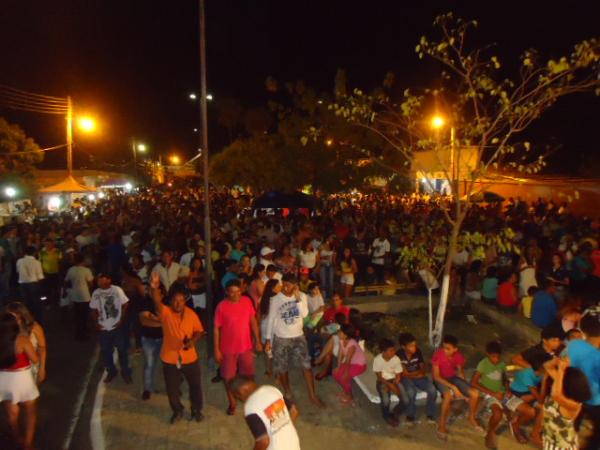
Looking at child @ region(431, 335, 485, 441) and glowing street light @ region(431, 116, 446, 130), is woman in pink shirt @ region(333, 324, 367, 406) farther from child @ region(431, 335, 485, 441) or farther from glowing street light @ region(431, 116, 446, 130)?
glowing street light @ region(431, 116, 446, 130)

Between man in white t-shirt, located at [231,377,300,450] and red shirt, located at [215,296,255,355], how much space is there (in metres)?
2.11

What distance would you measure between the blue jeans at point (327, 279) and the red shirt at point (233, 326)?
5012mm

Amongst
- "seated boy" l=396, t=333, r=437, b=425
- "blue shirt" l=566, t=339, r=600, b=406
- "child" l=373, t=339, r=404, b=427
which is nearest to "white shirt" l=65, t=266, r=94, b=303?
"child" l=373, t=339, r=404, b=427

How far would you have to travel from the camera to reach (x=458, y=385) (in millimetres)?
5500

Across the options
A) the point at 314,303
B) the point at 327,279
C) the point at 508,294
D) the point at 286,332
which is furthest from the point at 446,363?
the point at 327,279

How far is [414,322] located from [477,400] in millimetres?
3619

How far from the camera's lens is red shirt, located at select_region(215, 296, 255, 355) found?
18.9 ft

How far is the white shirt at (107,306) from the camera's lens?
6.51 metres

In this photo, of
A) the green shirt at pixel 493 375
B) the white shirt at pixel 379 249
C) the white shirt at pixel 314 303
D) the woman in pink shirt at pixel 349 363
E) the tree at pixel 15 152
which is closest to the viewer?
the green shirt at pixel 493 375

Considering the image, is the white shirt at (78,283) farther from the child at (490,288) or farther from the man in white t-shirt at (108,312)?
the child at (490,288)

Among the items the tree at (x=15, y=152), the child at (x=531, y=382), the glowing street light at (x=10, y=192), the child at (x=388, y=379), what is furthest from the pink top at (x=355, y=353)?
the tree at (x=15, y=152)

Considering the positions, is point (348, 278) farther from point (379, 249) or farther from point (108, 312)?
point (108, 312)

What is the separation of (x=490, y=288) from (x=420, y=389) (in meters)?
4.29

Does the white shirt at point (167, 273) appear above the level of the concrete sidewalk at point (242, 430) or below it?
above
